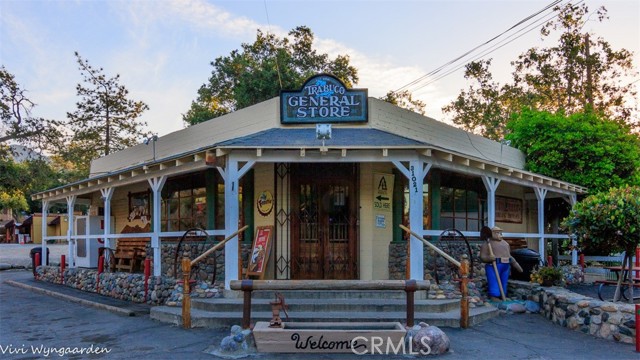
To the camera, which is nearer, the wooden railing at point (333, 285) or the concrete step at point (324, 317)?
the wooden railing at point (333, 285)

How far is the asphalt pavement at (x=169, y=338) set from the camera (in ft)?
23.2

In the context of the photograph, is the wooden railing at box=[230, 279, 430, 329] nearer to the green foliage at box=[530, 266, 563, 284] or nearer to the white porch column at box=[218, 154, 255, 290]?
the white porch column at box=[218, 154, 255, 290]

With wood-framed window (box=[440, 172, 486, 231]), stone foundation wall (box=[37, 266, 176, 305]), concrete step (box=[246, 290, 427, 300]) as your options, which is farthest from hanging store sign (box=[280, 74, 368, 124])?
stone foundation wall (box=[37, 266, 176, 305])

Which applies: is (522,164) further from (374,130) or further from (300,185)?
(300,185)

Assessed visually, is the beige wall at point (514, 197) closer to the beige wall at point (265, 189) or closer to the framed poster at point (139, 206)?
the beige wall at point (265, 189)

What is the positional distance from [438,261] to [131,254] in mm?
8212

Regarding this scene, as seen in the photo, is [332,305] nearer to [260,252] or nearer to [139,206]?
[260,252]

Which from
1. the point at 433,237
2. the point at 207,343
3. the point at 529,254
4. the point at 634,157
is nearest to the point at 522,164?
the point at 634,157

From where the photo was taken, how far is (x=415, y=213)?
32.1 feet

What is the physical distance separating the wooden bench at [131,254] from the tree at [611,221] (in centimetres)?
1026

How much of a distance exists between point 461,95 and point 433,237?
22114 millimetres

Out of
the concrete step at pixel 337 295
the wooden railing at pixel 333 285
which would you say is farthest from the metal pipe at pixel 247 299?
the concrete step at pixel 337 295

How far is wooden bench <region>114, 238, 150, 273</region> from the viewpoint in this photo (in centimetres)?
1407

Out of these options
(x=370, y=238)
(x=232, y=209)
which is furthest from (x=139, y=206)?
(x=370, y=238)
